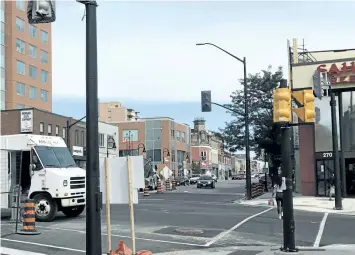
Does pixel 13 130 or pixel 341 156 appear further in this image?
pixel 13 130

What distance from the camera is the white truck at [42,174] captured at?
681 inches

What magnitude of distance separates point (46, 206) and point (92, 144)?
10345 mm

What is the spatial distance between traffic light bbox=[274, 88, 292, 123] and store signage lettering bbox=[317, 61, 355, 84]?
18907 mm

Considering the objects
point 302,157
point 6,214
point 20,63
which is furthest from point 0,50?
point 6,214

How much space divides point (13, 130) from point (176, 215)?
121 ft

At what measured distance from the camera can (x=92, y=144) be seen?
7957 millimetres

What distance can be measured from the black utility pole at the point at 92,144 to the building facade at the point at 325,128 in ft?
75.3

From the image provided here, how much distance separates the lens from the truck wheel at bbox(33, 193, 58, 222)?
17438 millimetres

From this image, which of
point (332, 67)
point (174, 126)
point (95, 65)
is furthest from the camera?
point (174, 126)

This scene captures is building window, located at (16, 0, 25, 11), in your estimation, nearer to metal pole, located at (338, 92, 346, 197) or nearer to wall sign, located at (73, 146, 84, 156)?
wall sign, located at (73, 146, 84, 156)

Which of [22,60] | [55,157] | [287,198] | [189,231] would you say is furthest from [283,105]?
[22,60]

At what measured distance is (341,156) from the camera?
98.8 ft

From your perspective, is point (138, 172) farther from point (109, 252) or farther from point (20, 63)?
point (20, 63)

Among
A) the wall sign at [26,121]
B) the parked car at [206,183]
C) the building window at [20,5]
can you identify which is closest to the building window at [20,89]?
the building window at [20,5]
